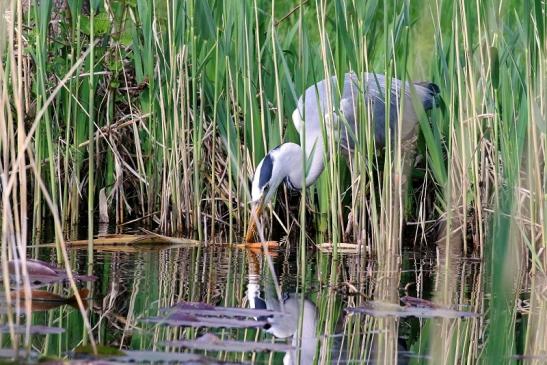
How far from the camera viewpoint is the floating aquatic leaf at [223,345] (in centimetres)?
247

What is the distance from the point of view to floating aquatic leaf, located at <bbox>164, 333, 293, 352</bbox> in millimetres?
2472

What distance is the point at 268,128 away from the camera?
5129mm

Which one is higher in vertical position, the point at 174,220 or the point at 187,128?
the point at 187,128

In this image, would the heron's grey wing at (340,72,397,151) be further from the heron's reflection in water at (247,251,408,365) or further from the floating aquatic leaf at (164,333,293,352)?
the floating aquatic leaf at (164,333,293,352)

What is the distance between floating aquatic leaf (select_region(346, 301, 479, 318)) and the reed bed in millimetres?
282

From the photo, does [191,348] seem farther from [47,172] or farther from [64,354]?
[47,172]

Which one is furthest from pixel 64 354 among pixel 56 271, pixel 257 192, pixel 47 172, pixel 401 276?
pixel 47 172

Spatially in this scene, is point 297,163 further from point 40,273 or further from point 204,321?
point 204,321

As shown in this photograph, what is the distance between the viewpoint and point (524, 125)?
431 cm

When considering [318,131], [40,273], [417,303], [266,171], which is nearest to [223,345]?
[417,303]

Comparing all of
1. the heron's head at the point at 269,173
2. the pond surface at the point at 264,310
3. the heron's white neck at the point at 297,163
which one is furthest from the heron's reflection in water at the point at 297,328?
the heron's white neck at the point at 297,163

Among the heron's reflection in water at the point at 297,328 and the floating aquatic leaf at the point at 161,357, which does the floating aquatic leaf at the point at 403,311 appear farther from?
the floating aquatic leaf at the point at 161,357

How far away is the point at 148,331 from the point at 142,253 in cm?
167

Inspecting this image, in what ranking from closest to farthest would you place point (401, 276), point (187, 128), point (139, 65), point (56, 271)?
point (56, 271)
point (401, 276)
point (187, 128)
point (139, 65)
